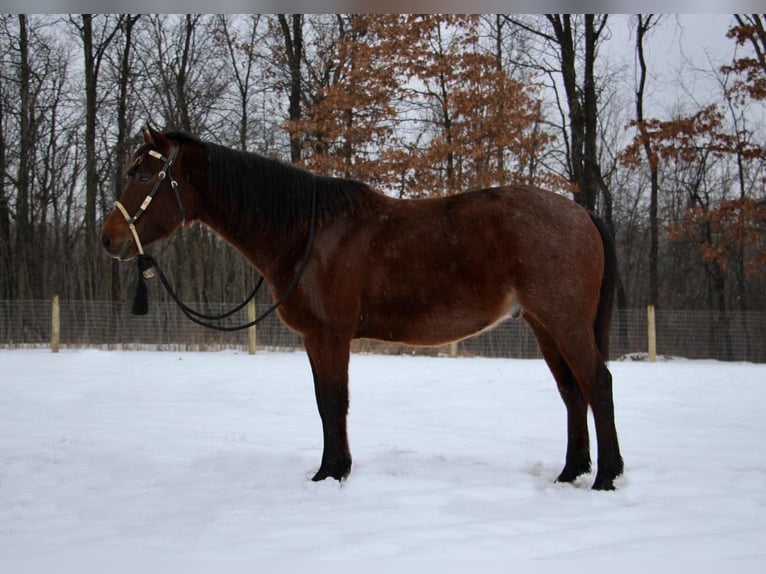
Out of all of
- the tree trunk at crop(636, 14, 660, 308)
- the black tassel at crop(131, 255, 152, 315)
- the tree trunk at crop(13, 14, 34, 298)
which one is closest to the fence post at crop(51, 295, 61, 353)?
the tree trunk at crop(13, 14, 34, 298)

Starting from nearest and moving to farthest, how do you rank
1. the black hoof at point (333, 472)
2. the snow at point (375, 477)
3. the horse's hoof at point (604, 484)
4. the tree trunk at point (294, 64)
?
the snow at point (375, 477) → the horse's hoof at point (604, 484) → the black hoof at point (333, 472) → the tree trunk at point (294, 64)

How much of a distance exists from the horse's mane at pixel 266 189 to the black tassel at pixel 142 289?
521mm

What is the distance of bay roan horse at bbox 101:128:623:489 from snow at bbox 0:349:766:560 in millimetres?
378

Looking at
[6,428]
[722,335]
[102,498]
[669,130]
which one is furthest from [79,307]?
[722,335]

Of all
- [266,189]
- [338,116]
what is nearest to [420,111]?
[338,116]

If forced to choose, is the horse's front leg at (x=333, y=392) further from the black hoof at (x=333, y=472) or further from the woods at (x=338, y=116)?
the woods at (x=338, y=116)

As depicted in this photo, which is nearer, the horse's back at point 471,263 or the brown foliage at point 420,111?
the horse's back at point 471,263

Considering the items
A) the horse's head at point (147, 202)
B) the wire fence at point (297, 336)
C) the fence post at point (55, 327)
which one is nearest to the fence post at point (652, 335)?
the wire fence at point (297, 336)

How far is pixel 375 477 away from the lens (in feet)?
10.2

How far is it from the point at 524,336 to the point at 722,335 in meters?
3.49

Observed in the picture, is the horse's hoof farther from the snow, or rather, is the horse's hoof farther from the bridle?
the bridle

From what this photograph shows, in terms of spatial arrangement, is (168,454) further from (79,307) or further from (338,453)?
(79,307)

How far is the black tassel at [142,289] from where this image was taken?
3.16 meters

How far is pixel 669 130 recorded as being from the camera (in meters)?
9.88
